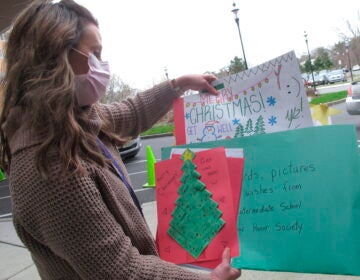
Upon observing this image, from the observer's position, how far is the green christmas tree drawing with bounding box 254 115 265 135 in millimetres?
1559

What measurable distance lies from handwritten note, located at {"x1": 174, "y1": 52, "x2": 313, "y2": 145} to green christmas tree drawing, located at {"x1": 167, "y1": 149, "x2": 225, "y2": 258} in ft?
0.60

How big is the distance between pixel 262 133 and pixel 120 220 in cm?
68

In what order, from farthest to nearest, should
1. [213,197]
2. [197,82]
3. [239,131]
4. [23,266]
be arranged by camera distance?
[23,266], [197,82], [239,131], [213,197]

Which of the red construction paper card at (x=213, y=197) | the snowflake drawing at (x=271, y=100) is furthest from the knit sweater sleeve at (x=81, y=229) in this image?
the snowflake drawing at (x=271, y=100)

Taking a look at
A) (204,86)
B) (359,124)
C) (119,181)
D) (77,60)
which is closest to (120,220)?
(119,181)

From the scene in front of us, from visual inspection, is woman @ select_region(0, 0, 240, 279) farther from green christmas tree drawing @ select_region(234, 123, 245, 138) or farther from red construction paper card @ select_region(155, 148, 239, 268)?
green christmas tree drawing @ select_region(234, 123, 245, 138)

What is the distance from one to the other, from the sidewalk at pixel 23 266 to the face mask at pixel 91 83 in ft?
7.13

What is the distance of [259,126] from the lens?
5.17 ft

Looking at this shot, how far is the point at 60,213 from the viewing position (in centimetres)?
105

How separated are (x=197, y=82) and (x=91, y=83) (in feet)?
2.00

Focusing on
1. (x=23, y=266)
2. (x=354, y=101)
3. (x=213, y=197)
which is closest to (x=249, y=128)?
(x=213, y=197)

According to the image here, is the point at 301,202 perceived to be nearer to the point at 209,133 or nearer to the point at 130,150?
the point at 209,133

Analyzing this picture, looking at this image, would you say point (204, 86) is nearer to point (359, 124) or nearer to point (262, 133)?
point (262, 133)

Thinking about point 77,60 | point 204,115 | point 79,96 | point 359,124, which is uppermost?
point 77,60
